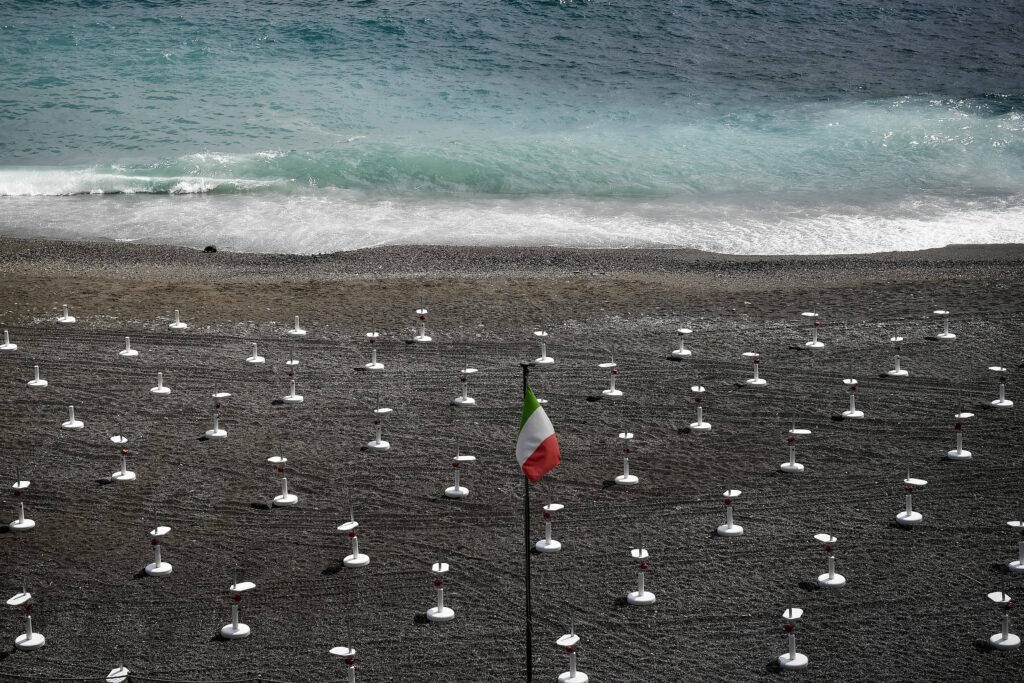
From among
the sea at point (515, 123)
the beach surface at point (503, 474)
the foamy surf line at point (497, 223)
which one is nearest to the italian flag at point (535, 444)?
the beach surface at point (503, 474)

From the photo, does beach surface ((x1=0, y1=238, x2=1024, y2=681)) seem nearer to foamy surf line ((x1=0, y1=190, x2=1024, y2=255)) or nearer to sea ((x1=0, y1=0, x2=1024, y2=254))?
foamy surf line ((x1=0, y1=190, x2=1024, y2=255))

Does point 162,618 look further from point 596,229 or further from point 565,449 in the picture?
point 596,229

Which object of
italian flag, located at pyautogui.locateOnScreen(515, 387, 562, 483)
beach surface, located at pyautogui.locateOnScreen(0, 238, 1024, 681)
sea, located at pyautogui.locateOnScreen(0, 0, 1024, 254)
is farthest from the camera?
sea, located at pyautogui.locateOnScreen(0, 0, 1024, 254)

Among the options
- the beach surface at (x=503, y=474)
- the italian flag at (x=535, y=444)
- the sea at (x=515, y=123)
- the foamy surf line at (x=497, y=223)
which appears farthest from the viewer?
the sea at (x=515, y=123)

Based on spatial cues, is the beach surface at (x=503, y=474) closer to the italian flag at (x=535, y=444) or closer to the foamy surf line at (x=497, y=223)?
the italian flag at (x=535, y=444)

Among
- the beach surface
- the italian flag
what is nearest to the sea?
the beach surface

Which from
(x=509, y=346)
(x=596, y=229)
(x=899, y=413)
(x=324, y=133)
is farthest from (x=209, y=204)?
(x=899, y=413)
